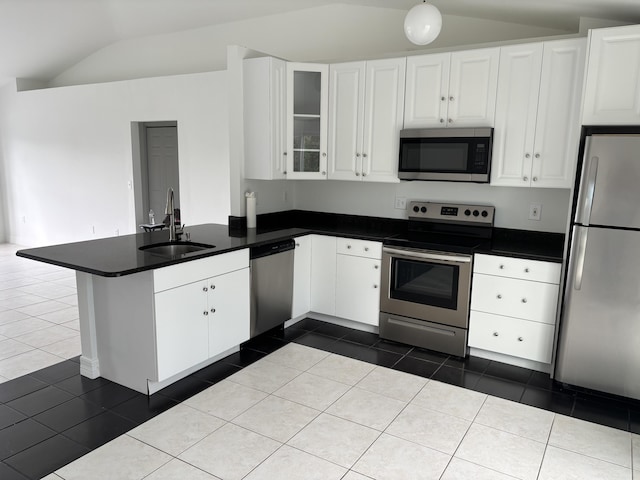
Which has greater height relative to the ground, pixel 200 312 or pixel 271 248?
pixel 271 248

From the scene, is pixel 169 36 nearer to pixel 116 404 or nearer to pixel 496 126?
pixel 496 126

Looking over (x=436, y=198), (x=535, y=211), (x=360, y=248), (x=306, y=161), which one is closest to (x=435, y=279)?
(x=360, y=248)

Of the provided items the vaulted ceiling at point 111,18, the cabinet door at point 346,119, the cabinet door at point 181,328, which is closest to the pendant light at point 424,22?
the vaulted ceiling at point 111,18

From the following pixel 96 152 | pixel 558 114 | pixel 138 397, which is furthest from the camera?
pixel 96 152

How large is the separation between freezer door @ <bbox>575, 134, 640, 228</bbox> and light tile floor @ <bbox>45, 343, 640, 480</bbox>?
122cm

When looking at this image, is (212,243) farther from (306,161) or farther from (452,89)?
(452,89)

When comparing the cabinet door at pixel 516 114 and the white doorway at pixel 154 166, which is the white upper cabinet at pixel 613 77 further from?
the white doorway at pixel 154 166

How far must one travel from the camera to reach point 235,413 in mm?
2691

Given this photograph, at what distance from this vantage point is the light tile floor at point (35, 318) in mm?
3367

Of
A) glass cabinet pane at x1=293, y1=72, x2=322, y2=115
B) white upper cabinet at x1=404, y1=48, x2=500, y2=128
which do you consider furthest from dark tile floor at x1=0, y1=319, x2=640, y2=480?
glass cabinet pane at x1=293, y1=72, x2=322, y2=115

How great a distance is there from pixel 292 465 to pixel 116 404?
3.93 ft

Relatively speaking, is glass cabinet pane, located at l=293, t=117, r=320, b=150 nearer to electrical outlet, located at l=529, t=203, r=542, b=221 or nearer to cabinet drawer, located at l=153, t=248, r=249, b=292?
cabinet drawer, located at l=153, t=248, r=249, b=292

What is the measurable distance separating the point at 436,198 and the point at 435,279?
85 cm

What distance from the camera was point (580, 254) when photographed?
2865mm
